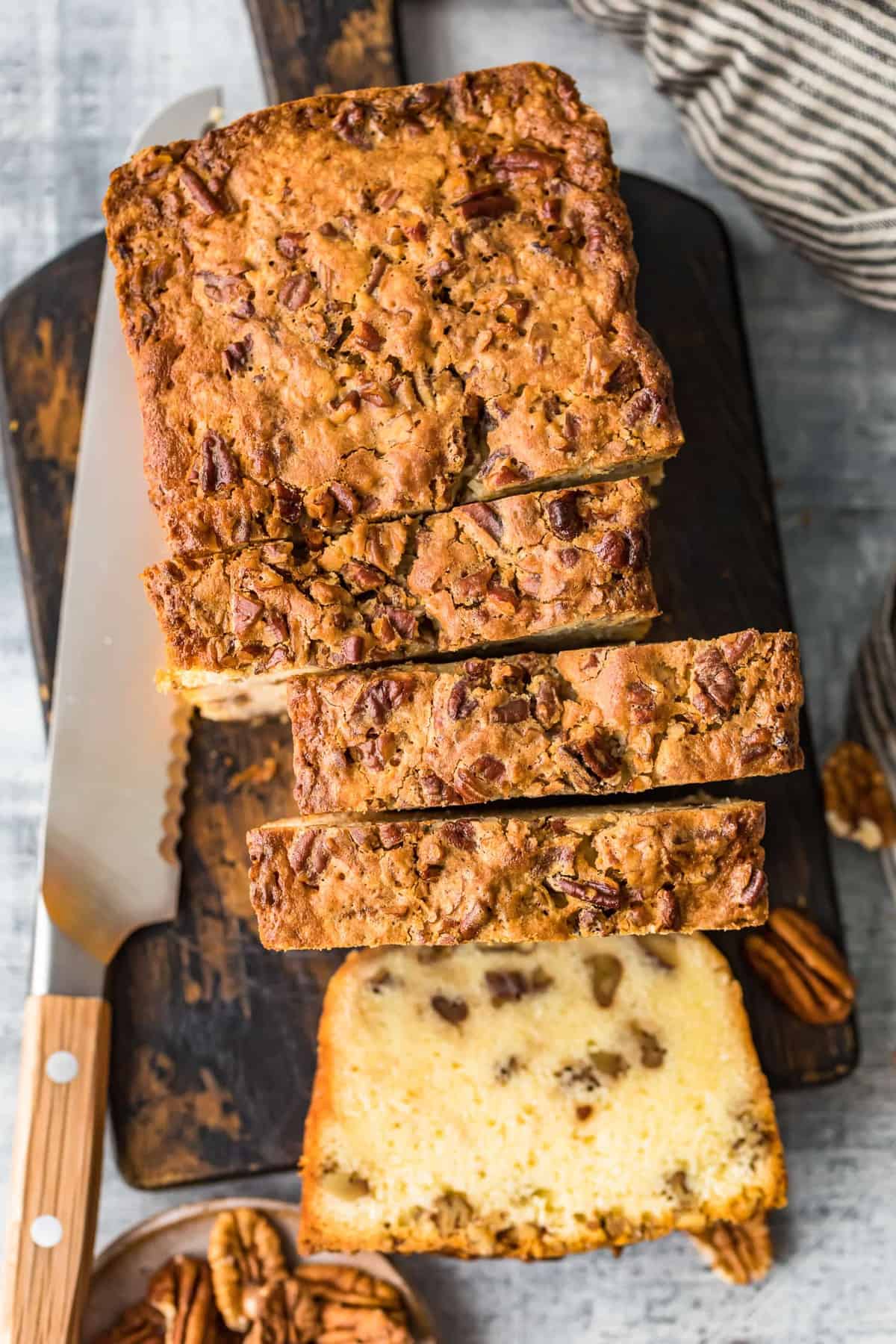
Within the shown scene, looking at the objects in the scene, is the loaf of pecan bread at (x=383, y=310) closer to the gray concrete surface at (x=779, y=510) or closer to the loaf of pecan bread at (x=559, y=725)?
the loaf of pecan bread at (x=559, y=725)

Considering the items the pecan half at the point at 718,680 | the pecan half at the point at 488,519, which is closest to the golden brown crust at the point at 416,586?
the pecan half at the point at 488,519

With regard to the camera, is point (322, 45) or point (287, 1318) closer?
point (287, 1318)

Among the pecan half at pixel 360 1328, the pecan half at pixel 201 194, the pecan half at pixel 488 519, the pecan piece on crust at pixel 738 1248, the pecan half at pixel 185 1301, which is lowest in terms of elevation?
the pecan piece on crust at pixel 738 1248

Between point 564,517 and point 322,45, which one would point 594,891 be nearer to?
point 564,517

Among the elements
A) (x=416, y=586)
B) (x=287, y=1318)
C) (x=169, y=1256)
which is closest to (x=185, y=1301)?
(x=169, y=1256)

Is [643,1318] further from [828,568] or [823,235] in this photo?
[823,235]

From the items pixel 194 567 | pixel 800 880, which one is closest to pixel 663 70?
pixel 194 567
